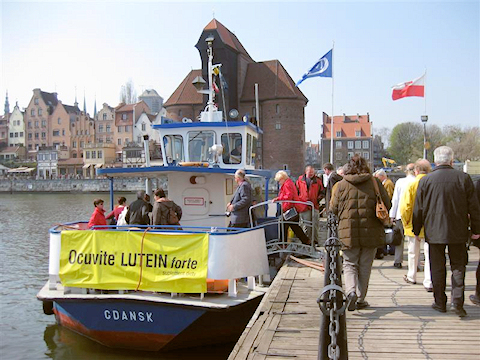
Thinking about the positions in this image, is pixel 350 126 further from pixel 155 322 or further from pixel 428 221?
pixel 428 221

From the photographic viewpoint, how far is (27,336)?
10781 millimetres

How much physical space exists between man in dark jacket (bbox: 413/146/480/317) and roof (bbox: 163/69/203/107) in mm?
69322

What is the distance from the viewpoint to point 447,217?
5.57 m

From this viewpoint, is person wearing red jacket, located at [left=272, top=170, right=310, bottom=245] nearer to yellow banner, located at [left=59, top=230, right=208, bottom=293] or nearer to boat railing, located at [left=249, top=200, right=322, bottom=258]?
boat railing, located at [left=249, top=200, right=322, bottom=258]

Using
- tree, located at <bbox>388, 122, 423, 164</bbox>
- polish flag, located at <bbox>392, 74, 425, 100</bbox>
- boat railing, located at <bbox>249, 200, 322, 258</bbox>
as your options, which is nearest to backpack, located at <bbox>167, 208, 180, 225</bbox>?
boat railing, located at <bbox>249, 200, 322, 258</bbox>

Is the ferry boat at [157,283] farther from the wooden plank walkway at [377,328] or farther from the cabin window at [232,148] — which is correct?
the cabin window at [232,148]

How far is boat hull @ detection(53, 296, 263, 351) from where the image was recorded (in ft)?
24.7

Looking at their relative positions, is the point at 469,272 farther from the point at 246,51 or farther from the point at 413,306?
the point at 246,51

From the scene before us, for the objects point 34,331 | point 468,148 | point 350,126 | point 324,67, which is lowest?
point 34,331

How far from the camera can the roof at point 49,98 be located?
358 ft

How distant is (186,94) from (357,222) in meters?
72.0

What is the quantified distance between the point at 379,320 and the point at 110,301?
4.18m

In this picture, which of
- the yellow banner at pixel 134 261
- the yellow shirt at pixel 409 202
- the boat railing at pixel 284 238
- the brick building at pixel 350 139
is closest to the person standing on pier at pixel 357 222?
the yellow shirt at pixel 409 202

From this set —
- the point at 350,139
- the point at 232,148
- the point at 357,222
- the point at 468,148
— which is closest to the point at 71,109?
the point at 350,139
